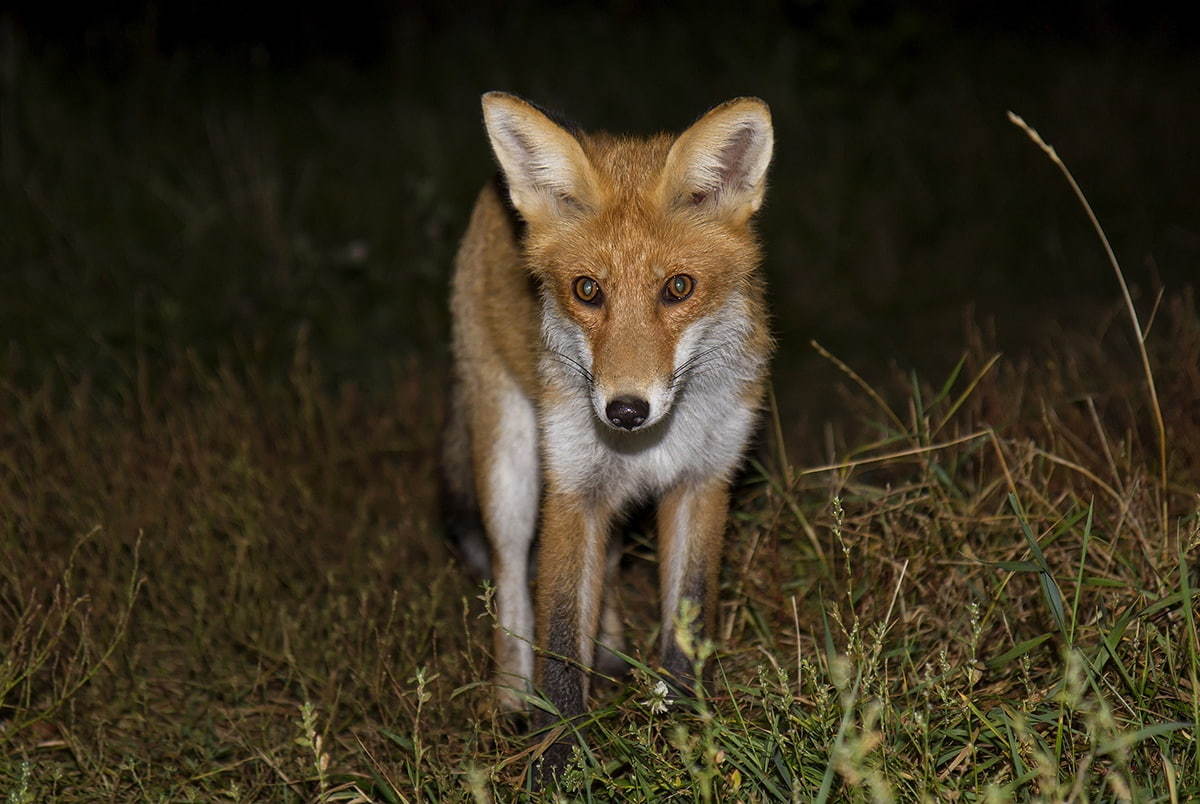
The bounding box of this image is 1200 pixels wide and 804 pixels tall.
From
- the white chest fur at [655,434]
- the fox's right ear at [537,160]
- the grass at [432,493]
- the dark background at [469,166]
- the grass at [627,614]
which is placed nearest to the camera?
the grass at [627,614]

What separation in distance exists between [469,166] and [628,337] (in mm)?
5383

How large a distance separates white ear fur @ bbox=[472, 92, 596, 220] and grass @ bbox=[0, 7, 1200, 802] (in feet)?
3.58

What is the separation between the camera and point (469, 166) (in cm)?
794

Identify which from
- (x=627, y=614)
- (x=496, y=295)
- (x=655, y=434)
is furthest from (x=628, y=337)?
(x=627, y=614)

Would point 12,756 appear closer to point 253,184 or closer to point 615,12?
point 253,184

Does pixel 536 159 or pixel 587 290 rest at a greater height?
pixel 536 159

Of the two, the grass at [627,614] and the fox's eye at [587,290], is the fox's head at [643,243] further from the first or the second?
the grass at [627,614]

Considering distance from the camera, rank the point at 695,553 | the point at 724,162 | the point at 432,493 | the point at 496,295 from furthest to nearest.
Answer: the point at 432,493 → the point at 496,295 → the point at 695,553 → the point at 724,162

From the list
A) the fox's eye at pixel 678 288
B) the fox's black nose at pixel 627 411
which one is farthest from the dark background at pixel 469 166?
the fox's black nose at pixel 627 411

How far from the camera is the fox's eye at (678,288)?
117 inches

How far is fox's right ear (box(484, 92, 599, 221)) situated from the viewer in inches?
121

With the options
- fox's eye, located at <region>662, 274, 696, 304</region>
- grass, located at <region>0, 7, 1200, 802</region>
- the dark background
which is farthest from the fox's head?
the dark background

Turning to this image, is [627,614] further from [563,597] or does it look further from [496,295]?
[496,295]

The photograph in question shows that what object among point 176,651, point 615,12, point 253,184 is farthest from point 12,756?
point 615,12
